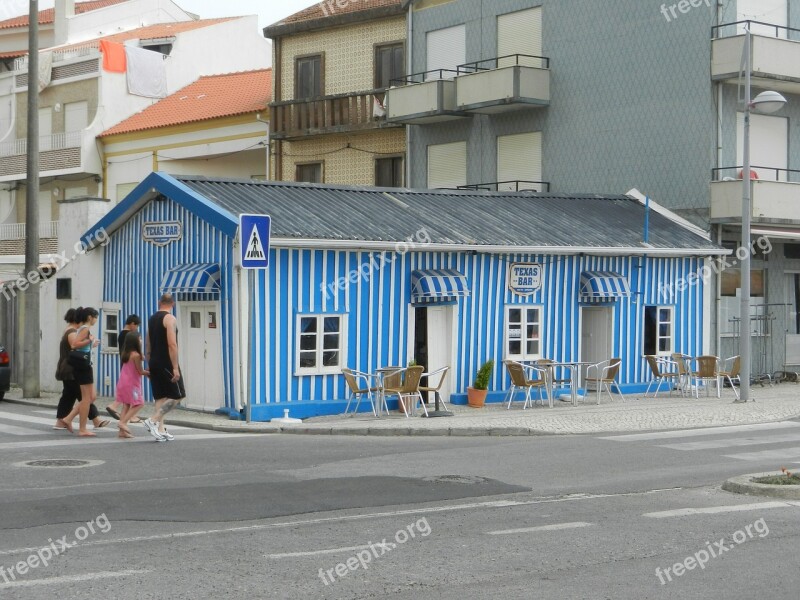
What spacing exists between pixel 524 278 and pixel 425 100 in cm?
1064

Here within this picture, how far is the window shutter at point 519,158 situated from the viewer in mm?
31766

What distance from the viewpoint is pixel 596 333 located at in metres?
25.0

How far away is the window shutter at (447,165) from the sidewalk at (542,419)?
11363mm

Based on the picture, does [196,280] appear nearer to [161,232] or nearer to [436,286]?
[161,232]

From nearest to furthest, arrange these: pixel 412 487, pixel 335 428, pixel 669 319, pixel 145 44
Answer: pixel 412 487, pixel 335 428, pixel 669 319, pixel 145 44

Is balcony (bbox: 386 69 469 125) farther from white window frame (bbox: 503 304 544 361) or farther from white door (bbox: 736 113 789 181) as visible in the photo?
white window frame (bbox: 503 304 544 361)

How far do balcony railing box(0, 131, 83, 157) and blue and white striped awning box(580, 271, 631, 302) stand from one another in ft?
77.5

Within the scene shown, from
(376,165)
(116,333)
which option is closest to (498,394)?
(116,333)

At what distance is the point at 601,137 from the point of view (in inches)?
1184

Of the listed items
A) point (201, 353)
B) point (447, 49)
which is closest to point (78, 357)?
point (201, 353)

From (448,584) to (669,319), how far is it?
18.5 meters

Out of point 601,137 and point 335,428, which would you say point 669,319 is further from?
point 335,428

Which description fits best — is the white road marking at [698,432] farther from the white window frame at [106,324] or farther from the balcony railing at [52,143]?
the balcony railing at [52,143]

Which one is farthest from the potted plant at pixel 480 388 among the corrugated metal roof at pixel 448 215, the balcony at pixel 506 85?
the balcony at pixel 506 85
